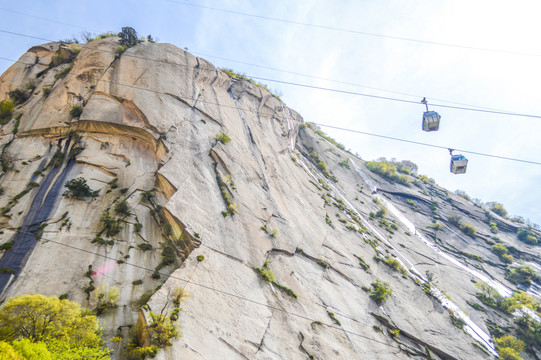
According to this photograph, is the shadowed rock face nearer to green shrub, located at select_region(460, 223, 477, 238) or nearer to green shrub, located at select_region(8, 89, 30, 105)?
green shrub, located at select_region(8, 89, 30, 105)

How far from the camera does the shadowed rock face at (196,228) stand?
13.5 metres

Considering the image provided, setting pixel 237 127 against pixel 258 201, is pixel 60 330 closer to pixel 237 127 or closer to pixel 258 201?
pixel 258 201

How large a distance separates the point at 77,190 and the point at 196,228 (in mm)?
8812

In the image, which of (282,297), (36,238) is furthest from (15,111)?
(282,297)

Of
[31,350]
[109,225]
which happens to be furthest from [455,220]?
[31,350]

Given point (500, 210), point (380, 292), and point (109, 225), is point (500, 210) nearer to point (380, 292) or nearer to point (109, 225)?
point (380, 292)

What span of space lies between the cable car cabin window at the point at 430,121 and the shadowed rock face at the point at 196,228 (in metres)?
12.5

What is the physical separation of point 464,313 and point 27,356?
33538 mm

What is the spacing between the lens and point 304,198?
94.0ft

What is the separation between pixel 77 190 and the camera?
17312 millimetres

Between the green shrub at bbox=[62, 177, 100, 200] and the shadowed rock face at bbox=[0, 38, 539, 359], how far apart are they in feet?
1.47

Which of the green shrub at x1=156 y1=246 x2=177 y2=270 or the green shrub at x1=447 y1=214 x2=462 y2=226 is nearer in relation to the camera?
the green shrub at x1=156 y1=246 x2=177 y2=270

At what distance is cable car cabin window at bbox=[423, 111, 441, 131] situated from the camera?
1325 cm

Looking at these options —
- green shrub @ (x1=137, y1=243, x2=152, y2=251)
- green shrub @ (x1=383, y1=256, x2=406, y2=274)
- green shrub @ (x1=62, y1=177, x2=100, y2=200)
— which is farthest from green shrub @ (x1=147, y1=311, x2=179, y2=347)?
green shrub @ (x1=383, y1=256, x2=406, y2=274)
